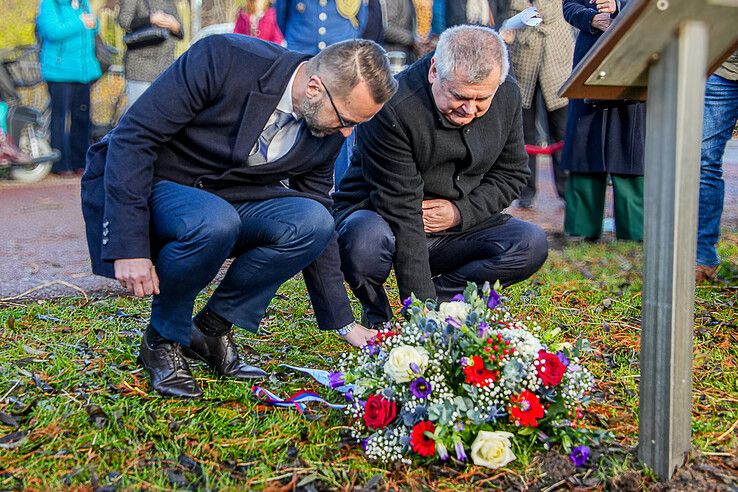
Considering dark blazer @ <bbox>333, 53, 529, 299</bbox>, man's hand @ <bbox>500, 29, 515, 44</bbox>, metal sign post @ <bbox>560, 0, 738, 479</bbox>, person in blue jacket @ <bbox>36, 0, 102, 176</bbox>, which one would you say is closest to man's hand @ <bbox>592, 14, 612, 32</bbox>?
man's hand @ <bbox>500, 29, 515, 44</bbox>

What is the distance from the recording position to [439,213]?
390 cm

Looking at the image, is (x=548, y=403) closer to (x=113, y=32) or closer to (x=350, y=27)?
(x=350, y=27)

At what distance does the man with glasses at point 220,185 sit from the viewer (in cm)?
303

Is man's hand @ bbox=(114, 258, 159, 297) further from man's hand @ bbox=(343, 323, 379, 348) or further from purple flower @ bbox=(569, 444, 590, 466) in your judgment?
purple flower @ bbox=(569, 444, 590, 466)

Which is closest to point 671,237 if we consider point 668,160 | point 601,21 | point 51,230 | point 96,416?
point 668,160

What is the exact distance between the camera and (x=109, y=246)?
297 centimetres

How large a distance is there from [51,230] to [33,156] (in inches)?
129

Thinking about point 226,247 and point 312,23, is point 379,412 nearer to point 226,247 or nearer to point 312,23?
point 226,247

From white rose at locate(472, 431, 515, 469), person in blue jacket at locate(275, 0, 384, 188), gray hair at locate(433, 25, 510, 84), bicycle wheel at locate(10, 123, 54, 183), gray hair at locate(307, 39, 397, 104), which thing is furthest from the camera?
bicycle wheel at locate(10, 123, 54, 183)

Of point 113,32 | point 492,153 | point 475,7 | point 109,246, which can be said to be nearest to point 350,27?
point 475,7

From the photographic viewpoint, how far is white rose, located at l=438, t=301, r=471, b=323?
277cm

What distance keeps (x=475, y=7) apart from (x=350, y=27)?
190 cm

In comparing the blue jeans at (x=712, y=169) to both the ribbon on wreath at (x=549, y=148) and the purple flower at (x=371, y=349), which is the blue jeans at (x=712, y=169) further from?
the purple flower at (x=371, y=349)

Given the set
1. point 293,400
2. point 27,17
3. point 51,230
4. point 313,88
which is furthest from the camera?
point 27,17
